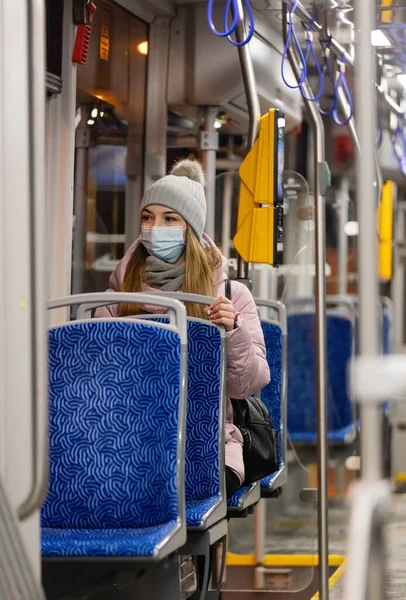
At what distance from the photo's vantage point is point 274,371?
183 inches

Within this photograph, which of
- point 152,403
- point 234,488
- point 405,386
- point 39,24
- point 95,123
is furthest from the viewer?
point 95,123

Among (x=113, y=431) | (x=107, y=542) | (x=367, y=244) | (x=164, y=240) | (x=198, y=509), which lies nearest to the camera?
(x=367, y=244)

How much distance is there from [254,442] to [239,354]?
441 millimetres

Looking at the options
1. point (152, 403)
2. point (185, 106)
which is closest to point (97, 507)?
point (152, 403)

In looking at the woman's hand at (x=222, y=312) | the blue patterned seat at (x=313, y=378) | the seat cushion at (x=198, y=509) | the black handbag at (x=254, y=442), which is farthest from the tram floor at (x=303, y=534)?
the woman's hand at (x=222, y=312)

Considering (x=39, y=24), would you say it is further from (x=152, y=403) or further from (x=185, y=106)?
(x=185, y=106)

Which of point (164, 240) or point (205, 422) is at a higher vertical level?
point (164, 240)

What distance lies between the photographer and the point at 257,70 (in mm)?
5660

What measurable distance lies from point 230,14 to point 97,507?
2979mm

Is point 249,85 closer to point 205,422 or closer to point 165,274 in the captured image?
point 165,274

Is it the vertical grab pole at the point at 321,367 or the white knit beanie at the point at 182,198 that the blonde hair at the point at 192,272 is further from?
the vertical grab pole at the point at 321,367

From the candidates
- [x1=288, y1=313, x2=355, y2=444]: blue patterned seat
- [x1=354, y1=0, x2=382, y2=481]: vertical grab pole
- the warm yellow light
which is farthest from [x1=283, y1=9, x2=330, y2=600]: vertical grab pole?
[x1=288, y1=313, x2=355, y2=444]: blue patterned seat

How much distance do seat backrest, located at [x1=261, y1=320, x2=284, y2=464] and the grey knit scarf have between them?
88cm

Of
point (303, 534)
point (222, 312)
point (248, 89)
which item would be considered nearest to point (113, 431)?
point (222, 312)
